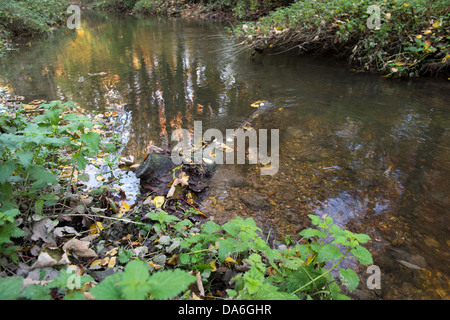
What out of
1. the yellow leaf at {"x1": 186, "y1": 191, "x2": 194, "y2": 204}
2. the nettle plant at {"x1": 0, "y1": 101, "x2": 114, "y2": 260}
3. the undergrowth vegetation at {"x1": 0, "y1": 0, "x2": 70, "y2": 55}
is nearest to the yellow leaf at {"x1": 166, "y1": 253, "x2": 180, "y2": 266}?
the yellow leaf at {"x1": 186, "y1": 191, "x2": 194, "y2": 204}

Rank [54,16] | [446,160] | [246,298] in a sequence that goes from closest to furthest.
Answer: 1. [246,298]
2. [446,160]
3. [54,16]

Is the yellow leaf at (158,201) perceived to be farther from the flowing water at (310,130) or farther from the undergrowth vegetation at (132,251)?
the flowing water at (310,130)

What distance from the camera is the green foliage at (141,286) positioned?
0.99 metres

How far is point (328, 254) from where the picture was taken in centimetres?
141

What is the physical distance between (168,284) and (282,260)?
780 mm

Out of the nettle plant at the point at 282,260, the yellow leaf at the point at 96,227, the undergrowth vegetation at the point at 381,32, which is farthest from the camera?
the undergrowth vegetation at the point at 381,32

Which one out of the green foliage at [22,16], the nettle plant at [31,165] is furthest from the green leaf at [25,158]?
the green foliage at [22,16]

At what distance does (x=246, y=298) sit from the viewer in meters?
1.28

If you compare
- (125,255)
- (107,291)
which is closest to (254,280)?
(107,291)

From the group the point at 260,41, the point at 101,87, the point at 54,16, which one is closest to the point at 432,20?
the point at 260,41

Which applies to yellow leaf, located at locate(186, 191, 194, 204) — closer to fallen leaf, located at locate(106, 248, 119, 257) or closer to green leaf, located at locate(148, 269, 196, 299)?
fallen leaf, located at locate(106, 248, 119, 257)

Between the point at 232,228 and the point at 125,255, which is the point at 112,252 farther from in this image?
the point at 232,228

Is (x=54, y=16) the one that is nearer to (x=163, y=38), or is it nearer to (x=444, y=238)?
(x=163, y=38)
